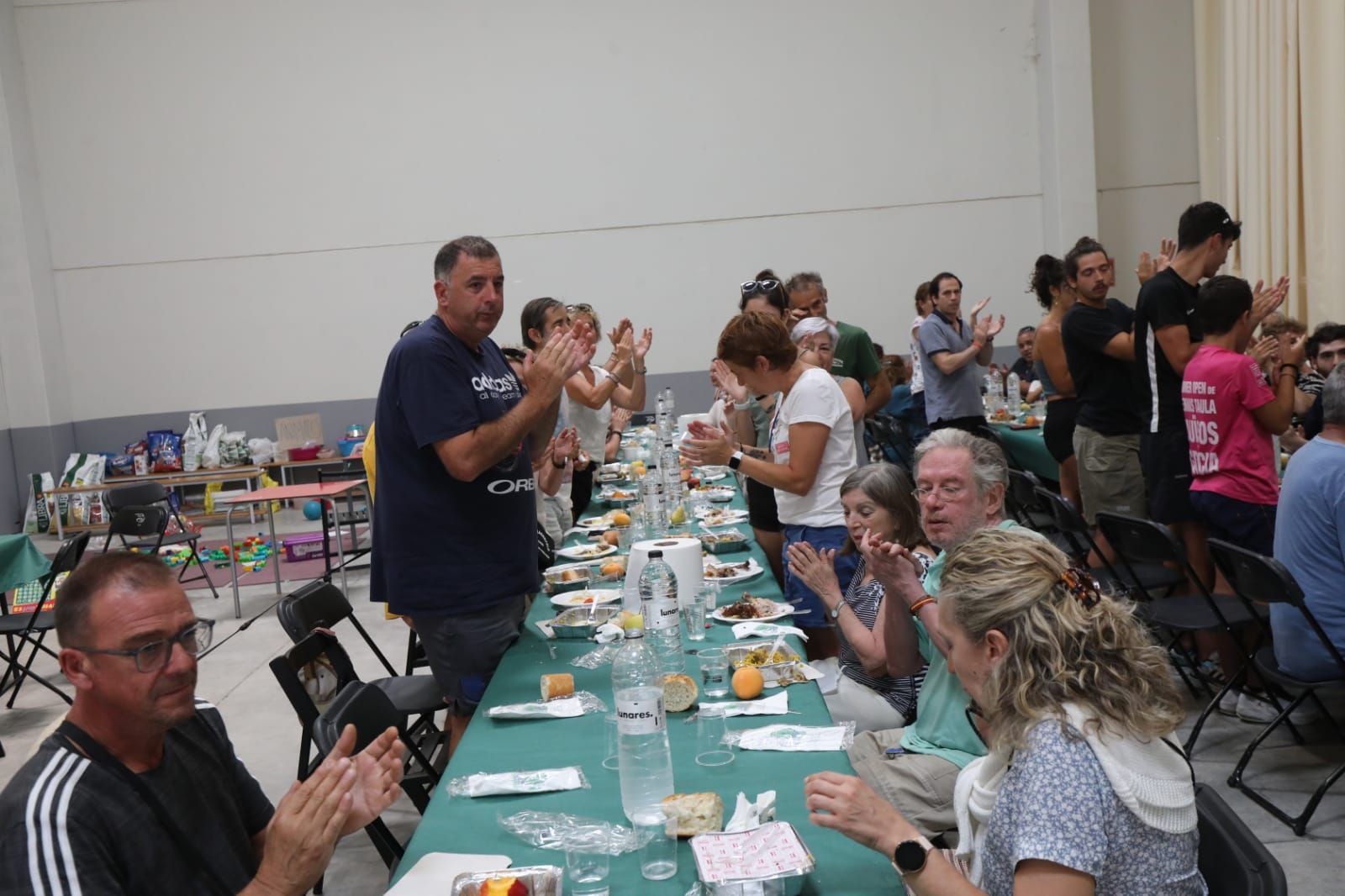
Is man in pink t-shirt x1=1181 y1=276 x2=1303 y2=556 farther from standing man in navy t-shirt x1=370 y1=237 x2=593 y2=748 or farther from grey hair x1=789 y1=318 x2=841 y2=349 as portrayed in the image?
standing man in navy t-shirt x1=370 y1=237 x2=593 y2=748

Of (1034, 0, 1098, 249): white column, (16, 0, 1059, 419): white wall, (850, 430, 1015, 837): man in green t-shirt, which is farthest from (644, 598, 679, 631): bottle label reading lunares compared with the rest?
(1034, 0, 1098, 249): white column

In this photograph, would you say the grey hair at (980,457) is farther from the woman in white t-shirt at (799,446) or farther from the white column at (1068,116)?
the white column at (1068,116)

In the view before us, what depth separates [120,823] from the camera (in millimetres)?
1600

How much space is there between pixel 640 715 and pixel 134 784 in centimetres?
79

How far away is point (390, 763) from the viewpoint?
1.92 m

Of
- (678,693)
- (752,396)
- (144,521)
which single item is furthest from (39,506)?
(678,693)

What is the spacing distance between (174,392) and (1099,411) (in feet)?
30.9

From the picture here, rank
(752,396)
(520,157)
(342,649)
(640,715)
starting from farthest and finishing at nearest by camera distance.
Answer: (520,157), (752,396), (342,649), (640,715)

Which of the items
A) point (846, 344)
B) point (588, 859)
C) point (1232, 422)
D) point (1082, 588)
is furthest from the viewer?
point (846, 344)

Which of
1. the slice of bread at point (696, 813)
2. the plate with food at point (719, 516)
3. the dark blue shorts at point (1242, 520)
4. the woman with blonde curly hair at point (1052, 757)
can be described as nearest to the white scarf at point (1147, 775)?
the woman with blonde curly hair at point (1052, 757)

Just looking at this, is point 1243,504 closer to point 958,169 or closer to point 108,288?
point 958,169

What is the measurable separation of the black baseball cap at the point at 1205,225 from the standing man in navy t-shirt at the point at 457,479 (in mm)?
2694

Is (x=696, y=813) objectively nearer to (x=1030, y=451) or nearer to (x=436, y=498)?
(x=436, y=498)

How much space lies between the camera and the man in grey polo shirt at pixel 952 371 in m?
6.84
